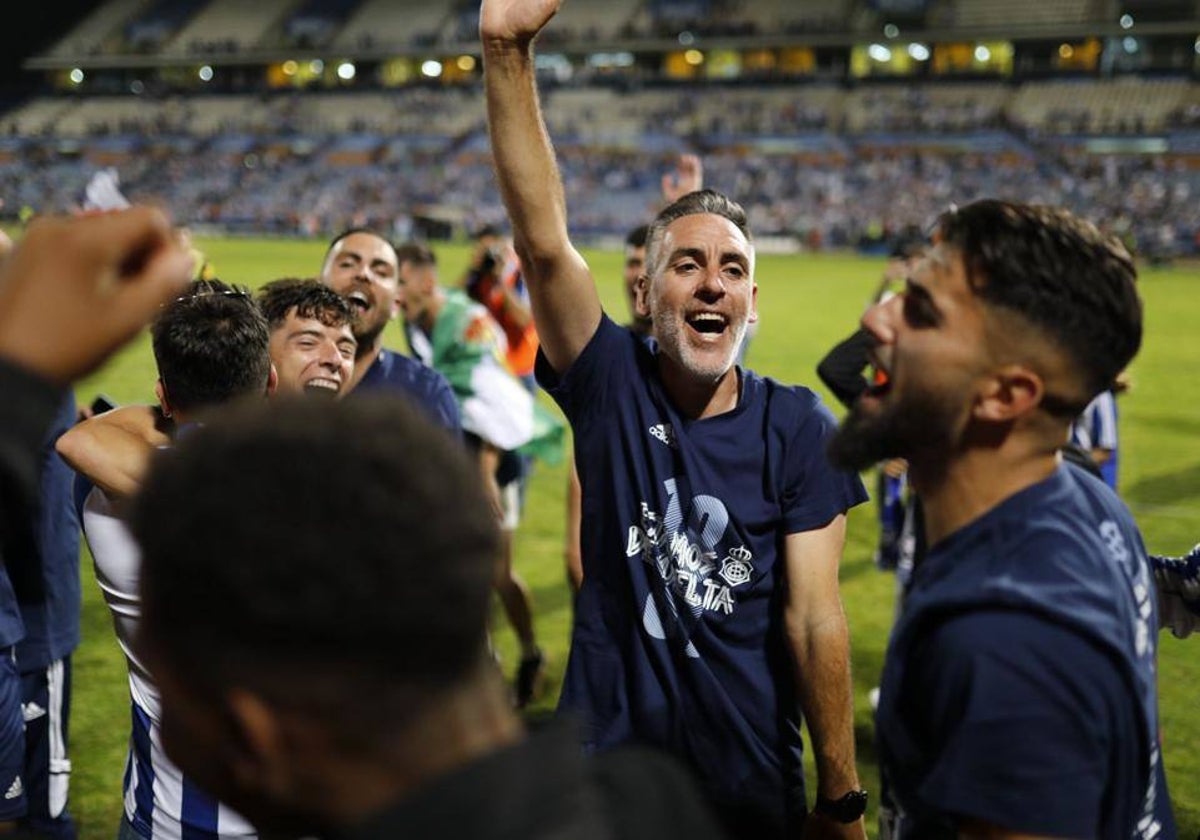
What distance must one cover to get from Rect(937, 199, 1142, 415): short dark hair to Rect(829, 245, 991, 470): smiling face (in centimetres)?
5

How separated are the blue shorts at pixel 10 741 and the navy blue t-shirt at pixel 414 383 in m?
1.85

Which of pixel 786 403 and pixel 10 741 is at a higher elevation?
pixel 786 403

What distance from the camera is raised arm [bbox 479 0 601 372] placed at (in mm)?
2758

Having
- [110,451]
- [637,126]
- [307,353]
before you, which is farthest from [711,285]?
[637,126]

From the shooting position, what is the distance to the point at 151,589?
1210mm

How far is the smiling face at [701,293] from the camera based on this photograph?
3.05 metres

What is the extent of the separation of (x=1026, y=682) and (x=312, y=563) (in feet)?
3.62

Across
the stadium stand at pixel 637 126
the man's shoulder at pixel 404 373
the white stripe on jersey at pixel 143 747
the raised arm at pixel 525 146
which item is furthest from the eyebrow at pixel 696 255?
the stadium stand at pixel 637 126

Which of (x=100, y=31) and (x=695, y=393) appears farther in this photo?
(x=100, y=31)

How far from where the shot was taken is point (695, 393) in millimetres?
3098

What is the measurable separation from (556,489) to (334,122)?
66.4m

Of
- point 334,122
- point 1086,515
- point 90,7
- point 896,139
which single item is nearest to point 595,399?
point 1086,515

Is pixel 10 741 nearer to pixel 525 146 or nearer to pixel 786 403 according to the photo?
pixel 525 146

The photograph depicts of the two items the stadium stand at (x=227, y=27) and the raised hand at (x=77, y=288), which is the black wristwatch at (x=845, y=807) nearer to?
the raised hand at (x=77, y=288)
